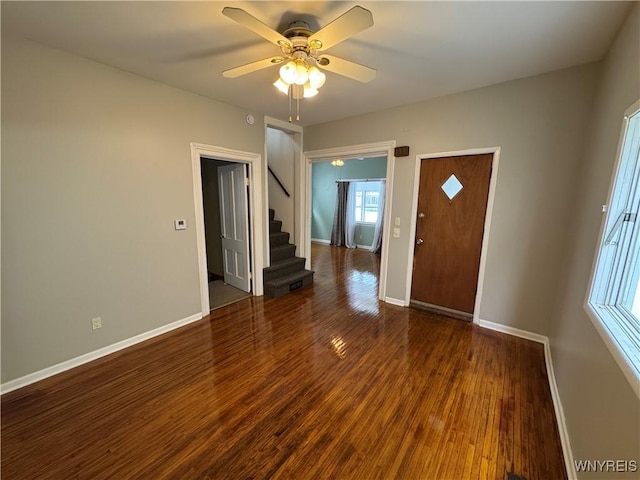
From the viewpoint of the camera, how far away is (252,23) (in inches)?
52.6

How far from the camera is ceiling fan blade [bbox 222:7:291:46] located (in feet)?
4.03

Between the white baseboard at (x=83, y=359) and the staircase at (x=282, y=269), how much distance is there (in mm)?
1225

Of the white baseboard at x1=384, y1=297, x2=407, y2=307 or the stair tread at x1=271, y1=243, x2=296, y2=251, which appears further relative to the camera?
the stair tread at x1=271, y1=243, x2=296, y2=251

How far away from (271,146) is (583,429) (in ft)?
16.3

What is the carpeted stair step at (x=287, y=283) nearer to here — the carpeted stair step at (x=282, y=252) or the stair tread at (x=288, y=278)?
the stair tread at (x=288, y=278)

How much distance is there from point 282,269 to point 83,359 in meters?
2.48

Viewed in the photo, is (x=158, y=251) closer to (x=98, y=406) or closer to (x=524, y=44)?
(x=98, y=406)

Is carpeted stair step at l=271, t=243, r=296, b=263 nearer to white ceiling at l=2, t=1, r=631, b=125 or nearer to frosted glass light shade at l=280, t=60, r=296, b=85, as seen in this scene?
white ceiling at l=2, t=1, r=631, b=125

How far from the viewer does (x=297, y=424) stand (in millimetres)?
1675

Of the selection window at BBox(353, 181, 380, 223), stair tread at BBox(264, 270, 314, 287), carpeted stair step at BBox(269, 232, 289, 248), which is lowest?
stair tread at BBox(264, 270, 314, 287)

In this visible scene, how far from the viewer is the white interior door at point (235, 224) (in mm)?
3652

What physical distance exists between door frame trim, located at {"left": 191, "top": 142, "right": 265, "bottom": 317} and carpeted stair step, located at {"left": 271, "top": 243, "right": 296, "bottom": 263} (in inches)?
14.6

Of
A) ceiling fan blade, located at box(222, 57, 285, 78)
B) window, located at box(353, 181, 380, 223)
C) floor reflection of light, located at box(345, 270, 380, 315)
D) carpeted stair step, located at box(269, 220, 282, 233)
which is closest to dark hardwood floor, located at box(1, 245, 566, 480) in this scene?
floor reflection of light, located at box(345, 270, 380, 315)

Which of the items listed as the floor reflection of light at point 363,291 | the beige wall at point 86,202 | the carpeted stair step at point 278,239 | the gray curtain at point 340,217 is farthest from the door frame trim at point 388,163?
the gray curtain at point 340,217
